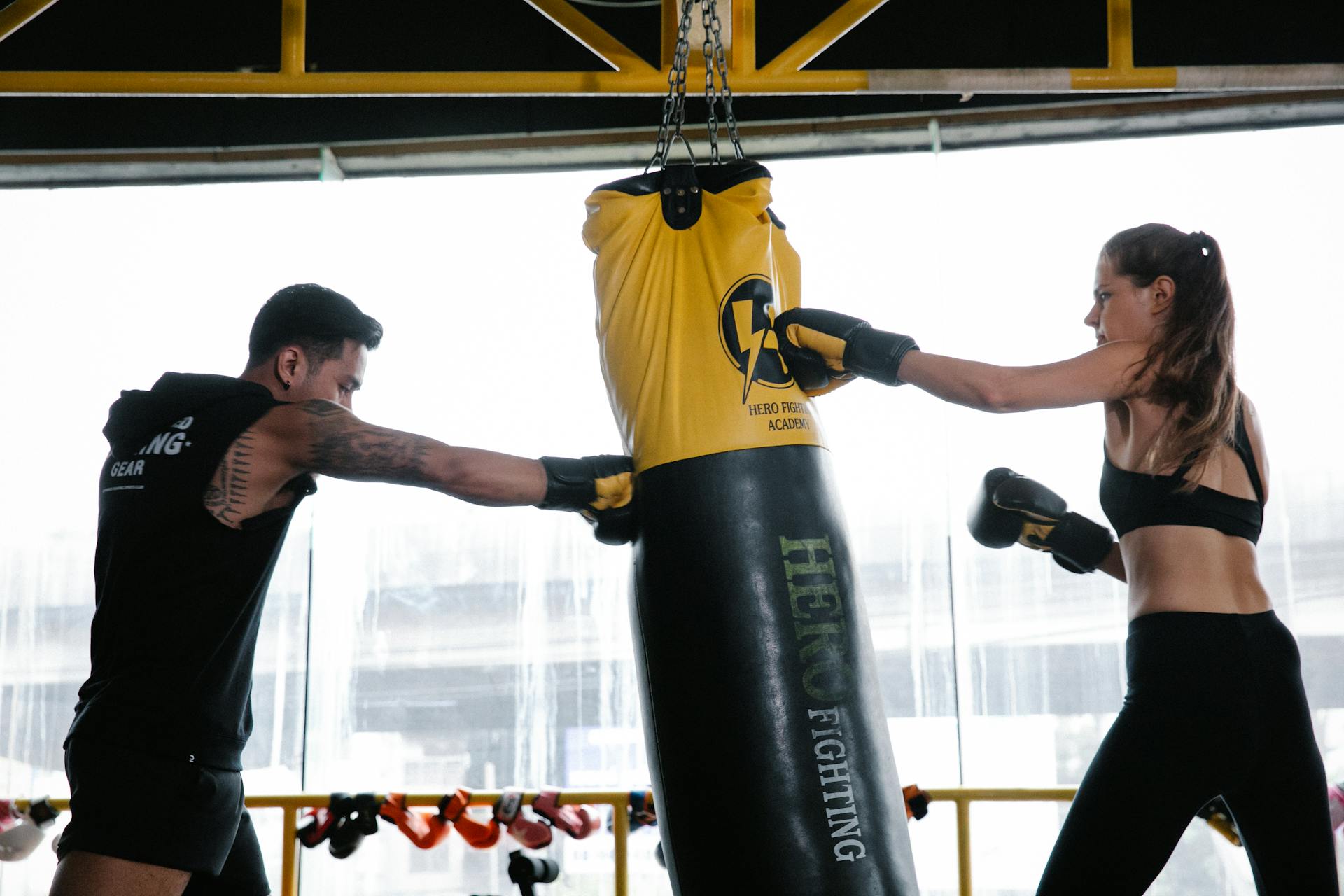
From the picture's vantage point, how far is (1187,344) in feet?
7.01

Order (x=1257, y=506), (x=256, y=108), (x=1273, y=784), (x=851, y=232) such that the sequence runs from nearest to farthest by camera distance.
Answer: (x=1273, y=784) → (x=1257, y=506) → (x=851, y=232) → (x=256, y=108)

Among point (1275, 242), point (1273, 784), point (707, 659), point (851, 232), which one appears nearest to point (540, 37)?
point (851, 232)

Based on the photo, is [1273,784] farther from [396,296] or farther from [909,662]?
[396,296]

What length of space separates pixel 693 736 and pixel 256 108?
4326 millimetres

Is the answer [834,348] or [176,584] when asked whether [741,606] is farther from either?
[176,584]

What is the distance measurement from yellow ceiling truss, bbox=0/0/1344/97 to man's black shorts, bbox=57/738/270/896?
7.42 ft

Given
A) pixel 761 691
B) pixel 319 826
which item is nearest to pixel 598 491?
pixel 761 691

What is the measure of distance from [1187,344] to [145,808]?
2.06 meters

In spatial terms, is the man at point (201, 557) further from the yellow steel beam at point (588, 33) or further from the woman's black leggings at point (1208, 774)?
the yellow steel beam at point (588, 33)

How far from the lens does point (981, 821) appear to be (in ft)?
15.5

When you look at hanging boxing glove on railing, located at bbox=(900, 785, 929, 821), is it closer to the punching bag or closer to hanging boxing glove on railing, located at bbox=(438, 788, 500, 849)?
hanging boxing glove on railing, located at bbox=(438, 788, 500, 849)

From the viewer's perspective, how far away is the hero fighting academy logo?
2.34 m

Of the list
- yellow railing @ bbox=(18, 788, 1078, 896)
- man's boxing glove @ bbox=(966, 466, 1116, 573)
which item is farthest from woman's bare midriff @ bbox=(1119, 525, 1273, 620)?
yellow railing @ bbox=(18, 788, 1078, 896)

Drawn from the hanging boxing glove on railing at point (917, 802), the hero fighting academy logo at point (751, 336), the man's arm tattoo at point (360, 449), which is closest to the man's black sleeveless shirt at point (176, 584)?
the man's arm tattoo at point (360, 449)
